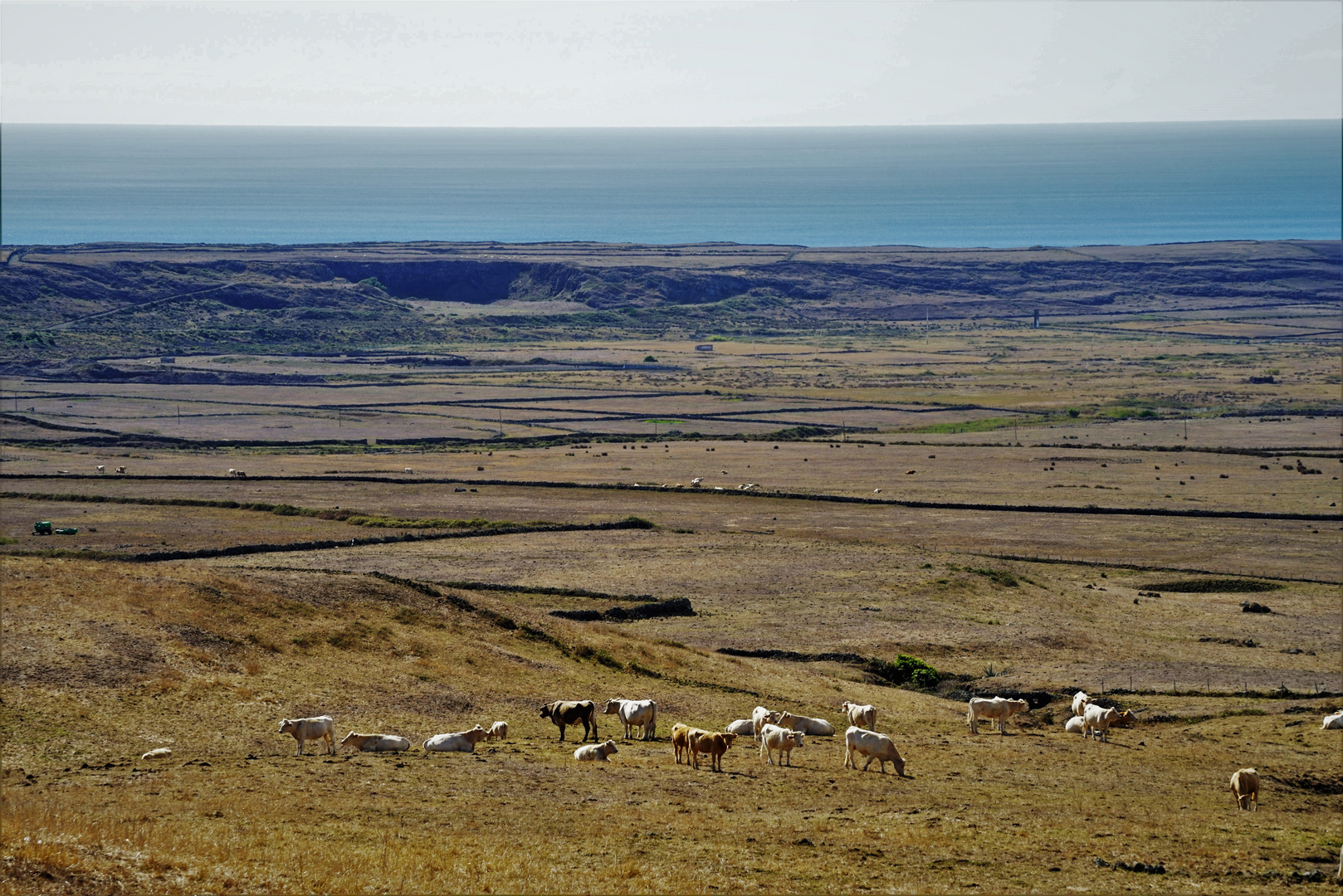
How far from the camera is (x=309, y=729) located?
84.8ft

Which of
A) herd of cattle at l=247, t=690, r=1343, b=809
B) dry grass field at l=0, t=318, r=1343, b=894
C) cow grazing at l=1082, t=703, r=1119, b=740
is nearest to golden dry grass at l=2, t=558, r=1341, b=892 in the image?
dry grass field at l=0, t=318, r=1343, b=894

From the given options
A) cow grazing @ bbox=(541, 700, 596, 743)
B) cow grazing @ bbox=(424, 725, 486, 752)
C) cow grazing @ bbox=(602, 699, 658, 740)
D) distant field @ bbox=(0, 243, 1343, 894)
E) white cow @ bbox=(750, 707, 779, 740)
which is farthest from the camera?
white cow @ bbox=(750, 707, 779, 740)

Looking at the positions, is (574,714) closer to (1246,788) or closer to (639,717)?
(639,717)

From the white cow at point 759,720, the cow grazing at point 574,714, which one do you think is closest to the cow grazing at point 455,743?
the cow grazing at point 574,714

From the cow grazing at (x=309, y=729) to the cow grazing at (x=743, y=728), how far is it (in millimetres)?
8952

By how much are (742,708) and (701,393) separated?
105m

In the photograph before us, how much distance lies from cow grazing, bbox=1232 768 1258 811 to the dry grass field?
16.5 inches

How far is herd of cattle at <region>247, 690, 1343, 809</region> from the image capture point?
2614cm

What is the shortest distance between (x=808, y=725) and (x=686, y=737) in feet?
16.8

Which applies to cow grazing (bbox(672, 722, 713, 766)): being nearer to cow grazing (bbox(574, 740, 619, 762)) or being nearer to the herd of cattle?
the herd of cattle

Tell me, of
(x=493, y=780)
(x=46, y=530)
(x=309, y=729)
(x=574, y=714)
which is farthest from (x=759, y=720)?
(x=46, y=530)

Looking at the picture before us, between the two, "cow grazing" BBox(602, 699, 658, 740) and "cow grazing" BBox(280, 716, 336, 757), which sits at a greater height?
"cow grazing" BBox(280, 716, 336, 757)

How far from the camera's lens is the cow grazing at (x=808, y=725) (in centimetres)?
3042

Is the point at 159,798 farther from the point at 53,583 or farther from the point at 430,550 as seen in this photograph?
the point at 430,550
